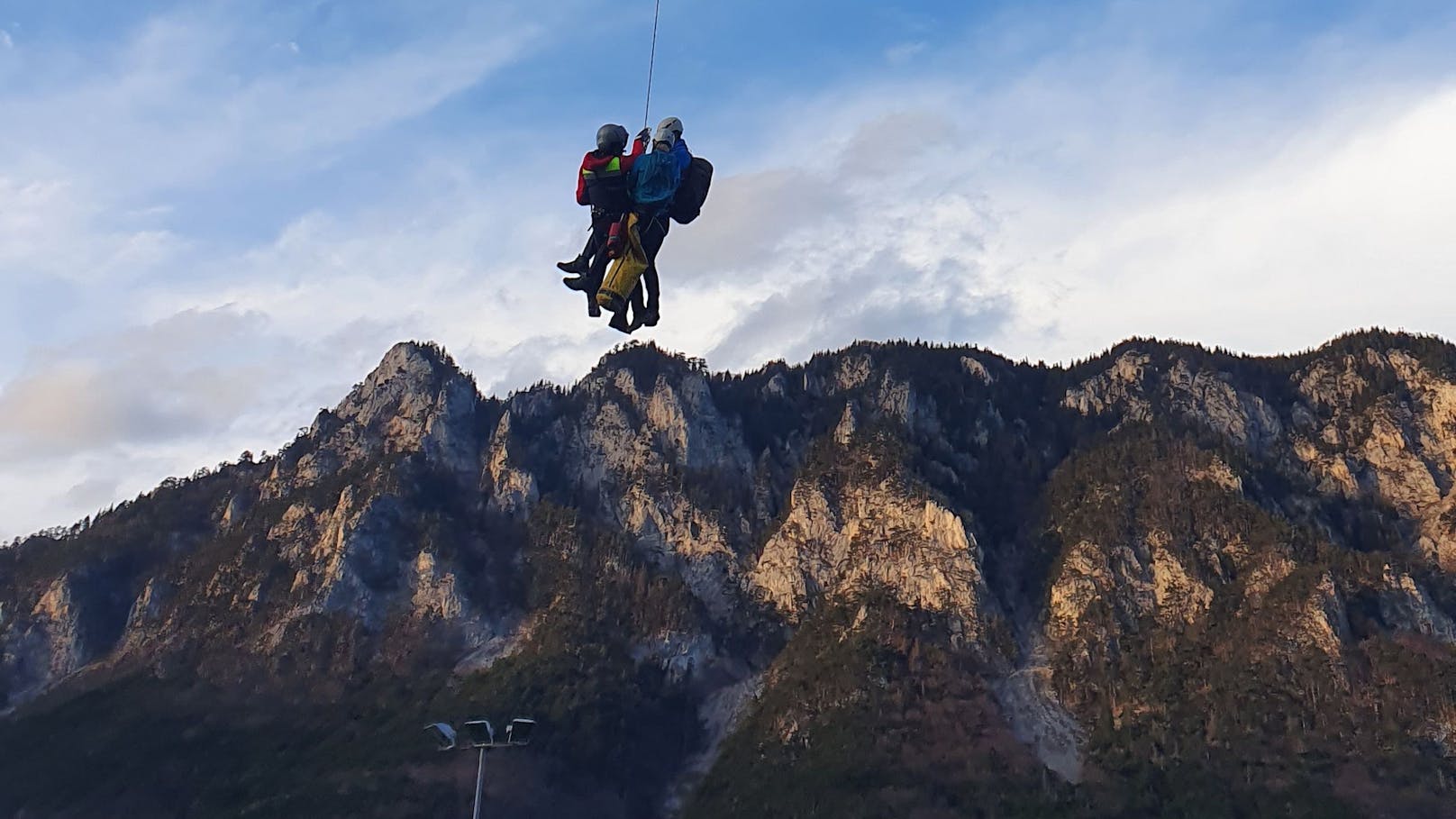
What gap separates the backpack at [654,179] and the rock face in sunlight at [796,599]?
83198 millimetres

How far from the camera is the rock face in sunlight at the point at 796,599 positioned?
4441 inches

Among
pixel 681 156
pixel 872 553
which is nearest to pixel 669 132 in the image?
pixel 681 156

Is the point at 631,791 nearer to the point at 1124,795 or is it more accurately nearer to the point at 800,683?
the point at 800,683

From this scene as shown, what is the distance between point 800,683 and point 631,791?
19.0m

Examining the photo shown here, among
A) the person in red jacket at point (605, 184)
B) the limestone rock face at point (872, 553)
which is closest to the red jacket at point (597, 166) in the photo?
the person in red jacket at point (605, 184)

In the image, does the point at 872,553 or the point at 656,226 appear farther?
the point at 872,553

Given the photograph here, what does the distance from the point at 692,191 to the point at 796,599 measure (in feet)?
381

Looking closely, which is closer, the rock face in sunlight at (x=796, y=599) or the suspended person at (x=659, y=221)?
the suspended person at (x=659, y=221)

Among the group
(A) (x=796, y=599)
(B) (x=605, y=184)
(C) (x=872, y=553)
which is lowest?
(B) (x=605, y=184)

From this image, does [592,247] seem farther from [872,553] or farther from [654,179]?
[872,553]

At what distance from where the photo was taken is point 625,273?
3100cm

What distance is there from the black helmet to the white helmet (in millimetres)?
1097

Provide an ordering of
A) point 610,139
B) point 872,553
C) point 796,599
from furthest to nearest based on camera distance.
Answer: point 796,599 → point 872,553 → point 610,139

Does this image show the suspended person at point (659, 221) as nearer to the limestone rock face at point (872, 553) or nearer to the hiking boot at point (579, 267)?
the hiking boot at point (579, 267)
